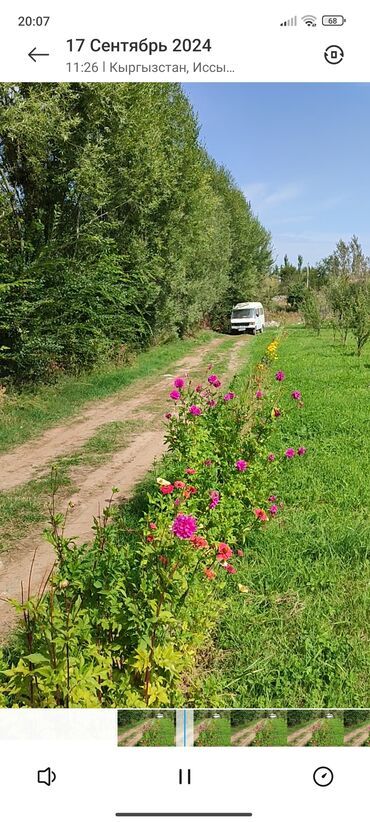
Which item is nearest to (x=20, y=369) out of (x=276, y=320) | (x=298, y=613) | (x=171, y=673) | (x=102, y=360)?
(x=102, y=360)

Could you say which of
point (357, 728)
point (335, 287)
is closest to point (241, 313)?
point (335, 287)

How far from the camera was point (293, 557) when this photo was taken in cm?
368

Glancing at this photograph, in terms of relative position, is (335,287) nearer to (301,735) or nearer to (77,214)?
(77,214)

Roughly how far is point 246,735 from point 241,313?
2899cm

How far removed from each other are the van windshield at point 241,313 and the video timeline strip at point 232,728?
28.6 metres

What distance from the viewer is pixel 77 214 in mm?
12672

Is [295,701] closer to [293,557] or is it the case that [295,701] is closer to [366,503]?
[293,557]

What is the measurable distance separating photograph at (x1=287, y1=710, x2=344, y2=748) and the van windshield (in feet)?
93.7

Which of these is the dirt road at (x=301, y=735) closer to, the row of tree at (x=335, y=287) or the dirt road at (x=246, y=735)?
the dirt road at (x=246, y=735)

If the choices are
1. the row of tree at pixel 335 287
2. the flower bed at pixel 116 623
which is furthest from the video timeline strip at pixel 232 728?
the row of tree at pixel 335 287

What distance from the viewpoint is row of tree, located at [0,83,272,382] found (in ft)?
33.3

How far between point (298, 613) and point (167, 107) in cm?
1964

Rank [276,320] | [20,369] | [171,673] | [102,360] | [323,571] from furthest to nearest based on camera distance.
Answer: [276,320] → [102,360] → [20,369] → [323,571] → [171,673]
